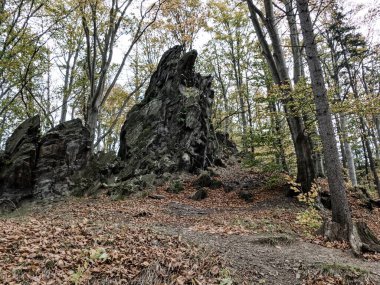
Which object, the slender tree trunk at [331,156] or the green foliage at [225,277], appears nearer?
the green foliage at [225,277]

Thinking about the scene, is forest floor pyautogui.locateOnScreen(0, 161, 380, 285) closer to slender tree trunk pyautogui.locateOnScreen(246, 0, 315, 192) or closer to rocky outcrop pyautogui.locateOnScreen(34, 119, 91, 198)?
slender tree trunk pyautogui.locateOnScreen(246, 0, 315, 192)

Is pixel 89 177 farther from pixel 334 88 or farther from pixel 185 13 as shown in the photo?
pixel 185 13

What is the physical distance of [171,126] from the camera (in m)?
15.8

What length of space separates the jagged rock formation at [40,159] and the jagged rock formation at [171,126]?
2.59 metres

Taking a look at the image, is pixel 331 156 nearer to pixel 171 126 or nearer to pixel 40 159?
pixel 171 126

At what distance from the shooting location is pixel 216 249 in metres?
4.89

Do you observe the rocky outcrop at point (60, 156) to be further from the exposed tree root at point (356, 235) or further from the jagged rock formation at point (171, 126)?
the exposed tree root at point (356, 235)

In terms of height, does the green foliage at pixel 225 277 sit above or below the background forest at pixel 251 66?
below

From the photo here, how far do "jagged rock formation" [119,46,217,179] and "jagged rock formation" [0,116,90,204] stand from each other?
2.59 metres

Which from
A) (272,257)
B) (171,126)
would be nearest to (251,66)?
(171,126)

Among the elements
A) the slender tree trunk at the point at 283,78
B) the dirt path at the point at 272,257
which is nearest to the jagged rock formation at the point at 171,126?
the slender tree trunk at the point at 283,78

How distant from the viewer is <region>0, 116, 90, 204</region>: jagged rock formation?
493 inches

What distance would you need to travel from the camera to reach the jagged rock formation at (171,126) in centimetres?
1464

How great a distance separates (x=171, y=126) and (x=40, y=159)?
22.2 ft
